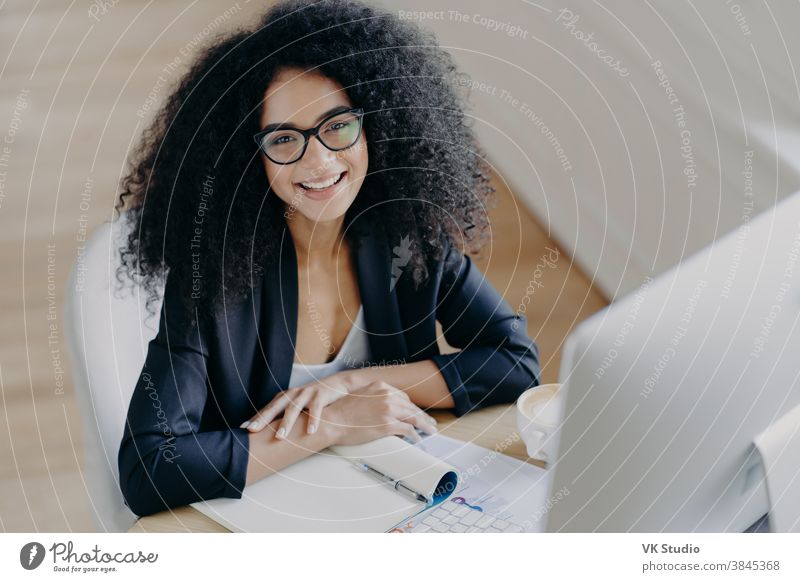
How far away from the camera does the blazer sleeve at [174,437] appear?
0.60 m

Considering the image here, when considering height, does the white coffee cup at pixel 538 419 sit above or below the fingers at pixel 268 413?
below

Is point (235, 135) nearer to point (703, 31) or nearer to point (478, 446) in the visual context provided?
point (478, 446)

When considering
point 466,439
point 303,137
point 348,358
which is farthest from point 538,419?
point 303,137

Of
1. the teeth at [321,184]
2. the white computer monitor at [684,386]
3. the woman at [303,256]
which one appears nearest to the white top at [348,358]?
the woman at [303,256]

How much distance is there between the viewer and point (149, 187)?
651 millimetres

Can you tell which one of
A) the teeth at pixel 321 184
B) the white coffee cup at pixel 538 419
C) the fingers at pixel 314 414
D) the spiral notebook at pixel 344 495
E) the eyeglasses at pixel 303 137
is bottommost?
the spiral notebook at pixel 344 495

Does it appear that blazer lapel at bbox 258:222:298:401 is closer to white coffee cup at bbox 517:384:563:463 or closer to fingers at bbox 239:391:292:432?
fingers at bbox 239:391:292:432

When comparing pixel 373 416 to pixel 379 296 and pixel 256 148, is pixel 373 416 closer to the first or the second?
pixel 379 296

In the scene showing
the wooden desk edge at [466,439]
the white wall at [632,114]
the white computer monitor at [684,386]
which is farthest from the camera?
the white wall at [632,114]

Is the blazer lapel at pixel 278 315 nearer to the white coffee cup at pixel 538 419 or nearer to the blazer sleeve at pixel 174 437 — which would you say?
the blazer sleeve at pixel 174 437

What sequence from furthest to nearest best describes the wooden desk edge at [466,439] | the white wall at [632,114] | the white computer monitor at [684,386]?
the white wall at [632,114] → the wooden desk edge at [466,439] → the white computer monitor at [684,386]

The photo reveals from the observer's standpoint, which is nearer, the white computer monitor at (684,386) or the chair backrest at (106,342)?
the white computer monitor at (684,386)

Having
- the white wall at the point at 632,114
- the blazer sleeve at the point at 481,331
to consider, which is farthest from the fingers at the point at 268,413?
the white wall at the point at 632,114

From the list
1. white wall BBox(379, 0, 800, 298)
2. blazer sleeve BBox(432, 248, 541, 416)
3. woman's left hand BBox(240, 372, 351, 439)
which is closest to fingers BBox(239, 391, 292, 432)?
woman's left hand BBox(240, 372, 351, 439)
